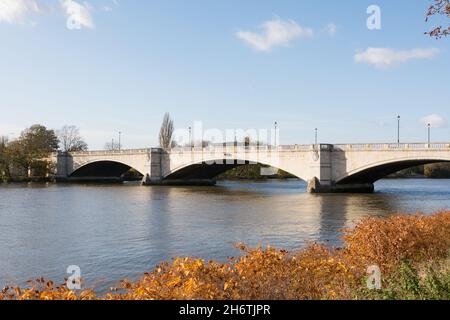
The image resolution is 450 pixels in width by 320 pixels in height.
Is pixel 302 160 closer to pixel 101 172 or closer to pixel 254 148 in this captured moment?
pixel 254 148

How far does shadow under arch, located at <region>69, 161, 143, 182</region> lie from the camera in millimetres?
104331

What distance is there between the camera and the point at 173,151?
84562 mm

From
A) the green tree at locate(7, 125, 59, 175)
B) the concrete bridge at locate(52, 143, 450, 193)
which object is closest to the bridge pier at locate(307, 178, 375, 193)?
the concrete bridge at locate(52, 143, 450, 193)

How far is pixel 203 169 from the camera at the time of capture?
85.6 meters

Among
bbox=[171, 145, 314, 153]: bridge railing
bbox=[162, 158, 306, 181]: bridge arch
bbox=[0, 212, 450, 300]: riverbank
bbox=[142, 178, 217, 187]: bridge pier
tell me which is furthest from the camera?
bbox=[142, 178, 217, 187]: bridge pier

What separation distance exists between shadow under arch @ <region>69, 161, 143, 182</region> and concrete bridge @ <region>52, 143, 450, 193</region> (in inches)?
158

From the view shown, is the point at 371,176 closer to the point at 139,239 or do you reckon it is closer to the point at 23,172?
the point at 139,239

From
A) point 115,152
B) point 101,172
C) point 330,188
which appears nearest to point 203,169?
point 115,152

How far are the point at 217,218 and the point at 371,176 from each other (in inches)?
1491

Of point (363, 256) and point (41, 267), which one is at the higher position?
point (363, 256)

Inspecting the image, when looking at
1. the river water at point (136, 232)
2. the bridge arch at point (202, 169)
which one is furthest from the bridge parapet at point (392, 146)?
the bridge arch at point (202, 169)

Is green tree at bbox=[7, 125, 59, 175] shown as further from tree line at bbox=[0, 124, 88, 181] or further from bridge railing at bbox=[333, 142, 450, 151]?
bridge railing at bbox=[333, 142, 450, 151]

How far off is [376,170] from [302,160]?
978 centimetres
